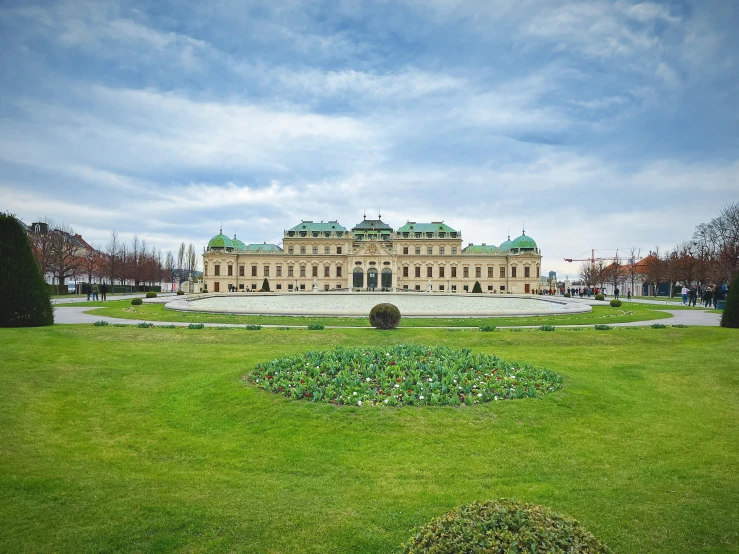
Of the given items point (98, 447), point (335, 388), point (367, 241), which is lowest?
point (98, 447)

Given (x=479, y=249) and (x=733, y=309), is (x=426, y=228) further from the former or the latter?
(x=733, y=309)

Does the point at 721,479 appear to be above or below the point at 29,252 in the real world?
below

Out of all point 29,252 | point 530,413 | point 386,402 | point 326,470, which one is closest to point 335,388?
point 386,402

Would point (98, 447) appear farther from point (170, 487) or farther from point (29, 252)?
point (29, 252)

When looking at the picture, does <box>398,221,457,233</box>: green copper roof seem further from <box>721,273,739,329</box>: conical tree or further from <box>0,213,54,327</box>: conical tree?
<box>0,213,54,327</box>: conical tree

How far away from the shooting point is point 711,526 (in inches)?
234

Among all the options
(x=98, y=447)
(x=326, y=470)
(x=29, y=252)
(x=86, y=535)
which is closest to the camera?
(x=86, y=535)

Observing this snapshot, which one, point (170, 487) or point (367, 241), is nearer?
Answer: point (170, 487)

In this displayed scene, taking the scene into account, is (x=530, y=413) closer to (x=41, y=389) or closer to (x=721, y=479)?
(x=721, y=479)

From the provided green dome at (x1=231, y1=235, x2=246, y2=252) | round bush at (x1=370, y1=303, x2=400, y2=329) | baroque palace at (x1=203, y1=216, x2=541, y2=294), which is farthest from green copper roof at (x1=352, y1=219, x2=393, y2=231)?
round bush at (x1=370, y1=303, x2=400, y2=329)

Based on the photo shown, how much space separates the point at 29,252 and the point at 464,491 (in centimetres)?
2292

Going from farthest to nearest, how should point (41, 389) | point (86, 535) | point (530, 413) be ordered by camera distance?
1. point (41, 389)
2. point (530, 413)
3. point (86, 535)

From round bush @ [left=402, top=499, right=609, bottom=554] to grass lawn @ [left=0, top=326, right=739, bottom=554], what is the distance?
7.30ft

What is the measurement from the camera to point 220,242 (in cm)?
9925
